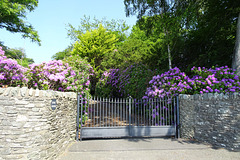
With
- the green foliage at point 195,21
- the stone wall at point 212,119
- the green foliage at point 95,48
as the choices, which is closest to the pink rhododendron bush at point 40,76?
the stone wall at point 212,119

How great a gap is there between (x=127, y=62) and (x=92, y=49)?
14.2 ft

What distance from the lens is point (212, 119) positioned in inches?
211

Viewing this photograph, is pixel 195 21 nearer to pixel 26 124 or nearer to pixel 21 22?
pixel 26 124

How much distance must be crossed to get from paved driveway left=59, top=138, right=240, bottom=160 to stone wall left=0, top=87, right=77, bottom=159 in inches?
30.9

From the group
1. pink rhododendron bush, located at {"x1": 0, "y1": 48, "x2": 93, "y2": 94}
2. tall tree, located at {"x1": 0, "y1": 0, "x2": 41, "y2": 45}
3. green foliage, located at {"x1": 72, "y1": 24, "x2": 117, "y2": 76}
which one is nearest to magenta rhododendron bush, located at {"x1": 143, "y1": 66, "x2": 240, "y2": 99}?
pink rhododendron bush, located at {"x1": 0, "y1": 48, "x2": 93, "y2": 94}

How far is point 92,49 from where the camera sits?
631 inches

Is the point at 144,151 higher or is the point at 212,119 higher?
the point at 212,119

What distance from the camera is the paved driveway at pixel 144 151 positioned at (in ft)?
14.5

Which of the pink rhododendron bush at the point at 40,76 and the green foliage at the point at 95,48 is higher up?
the green foliage at the point at 95,48

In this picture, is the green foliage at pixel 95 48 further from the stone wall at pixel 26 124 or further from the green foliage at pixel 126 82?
the stone wall at pixel 26 124

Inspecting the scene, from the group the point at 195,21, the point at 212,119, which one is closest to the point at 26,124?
the point at 212,119

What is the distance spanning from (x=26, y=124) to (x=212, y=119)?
533 centimetres

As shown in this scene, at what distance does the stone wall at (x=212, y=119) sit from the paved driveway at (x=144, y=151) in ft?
1.04

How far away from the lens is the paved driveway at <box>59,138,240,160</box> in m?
4.41
